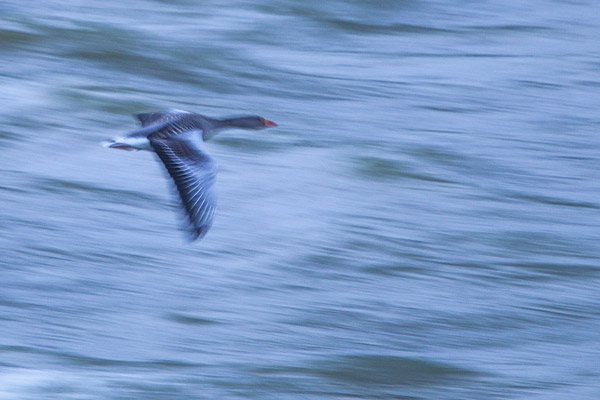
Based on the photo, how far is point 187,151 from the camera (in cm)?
491

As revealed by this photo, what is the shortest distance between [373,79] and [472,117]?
1.05 m

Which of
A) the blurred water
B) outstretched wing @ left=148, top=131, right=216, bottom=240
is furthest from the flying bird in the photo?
the blurred water

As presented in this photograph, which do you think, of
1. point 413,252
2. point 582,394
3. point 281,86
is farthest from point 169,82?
point 582,394

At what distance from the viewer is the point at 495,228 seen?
23.5 feet

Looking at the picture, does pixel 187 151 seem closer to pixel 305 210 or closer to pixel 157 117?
pixel 157 117

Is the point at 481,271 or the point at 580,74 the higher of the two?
the point at 580,74

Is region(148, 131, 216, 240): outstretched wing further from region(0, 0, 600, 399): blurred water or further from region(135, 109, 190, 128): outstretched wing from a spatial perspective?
A: region(0, 0, 600, 399): blurred water

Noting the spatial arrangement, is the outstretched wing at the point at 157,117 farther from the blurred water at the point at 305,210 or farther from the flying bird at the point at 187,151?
the blurred water at the point at 305,210

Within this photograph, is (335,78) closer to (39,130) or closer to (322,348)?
(39,130)

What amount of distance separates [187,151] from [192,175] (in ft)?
0.89

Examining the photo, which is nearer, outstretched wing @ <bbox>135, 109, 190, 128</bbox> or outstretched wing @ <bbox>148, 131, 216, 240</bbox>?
outstretched wing @ <bbox>148, 131, 216, 240</bbox>

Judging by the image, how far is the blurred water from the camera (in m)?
5.50

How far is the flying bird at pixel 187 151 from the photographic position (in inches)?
173

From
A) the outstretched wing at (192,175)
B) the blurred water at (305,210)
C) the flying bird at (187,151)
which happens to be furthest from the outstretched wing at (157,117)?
the blurred water at (305,210)
